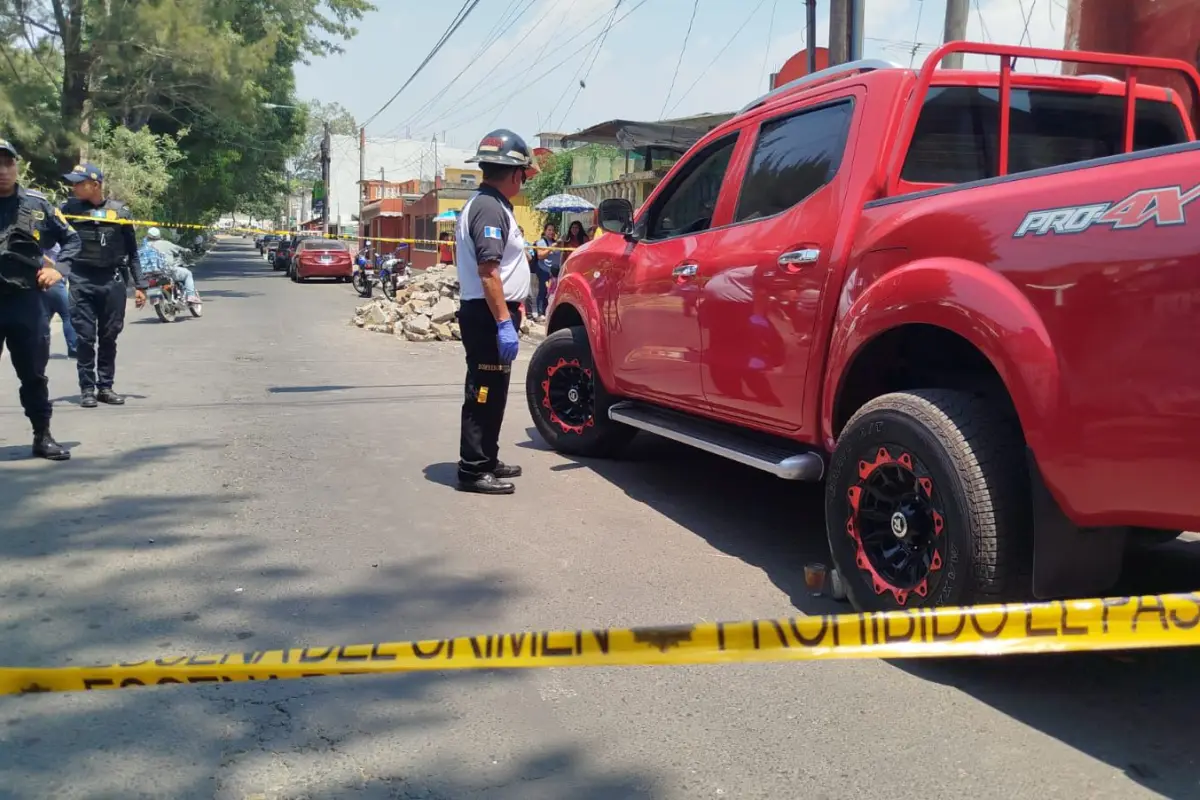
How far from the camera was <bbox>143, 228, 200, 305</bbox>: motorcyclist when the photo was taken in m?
16.9

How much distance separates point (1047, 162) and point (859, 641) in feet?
8.70

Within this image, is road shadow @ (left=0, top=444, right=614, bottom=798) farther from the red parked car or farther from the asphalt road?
the red parked car

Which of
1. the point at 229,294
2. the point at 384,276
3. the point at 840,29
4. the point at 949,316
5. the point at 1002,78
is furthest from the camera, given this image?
the point at 229,294

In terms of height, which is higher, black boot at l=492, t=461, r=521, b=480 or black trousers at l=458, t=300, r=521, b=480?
black trousers at l=458, t=300, r=521, b=480

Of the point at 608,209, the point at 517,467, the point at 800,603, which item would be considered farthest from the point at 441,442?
the point at 800,603

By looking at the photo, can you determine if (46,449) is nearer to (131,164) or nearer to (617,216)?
(617,216)

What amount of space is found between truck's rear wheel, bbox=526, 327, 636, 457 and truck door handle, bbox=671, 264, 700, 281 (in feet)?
4.06

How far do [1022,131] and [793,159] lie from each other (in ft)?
3.13

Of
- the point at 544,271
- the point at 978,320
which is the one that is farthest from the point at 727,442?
the point at 544,271

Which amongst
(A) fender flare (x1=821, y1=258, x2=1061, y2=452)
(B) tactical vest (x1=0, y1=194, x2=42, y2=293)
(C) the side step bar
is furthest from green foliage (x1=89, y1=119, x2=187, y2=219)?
(A) fender flare (x1=821, y1=258, x2=1061, y2=452)

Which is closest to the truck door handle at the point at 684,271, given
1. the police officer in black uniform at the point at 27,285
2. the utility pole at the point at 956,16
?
the police officer in black uniform at the point at 27,285

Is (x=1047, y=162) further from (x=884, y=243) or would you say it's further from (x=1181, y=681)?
(x=1181, y=681)

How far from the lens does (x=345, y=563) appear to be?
448cm

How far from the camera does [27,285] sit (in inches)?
229
